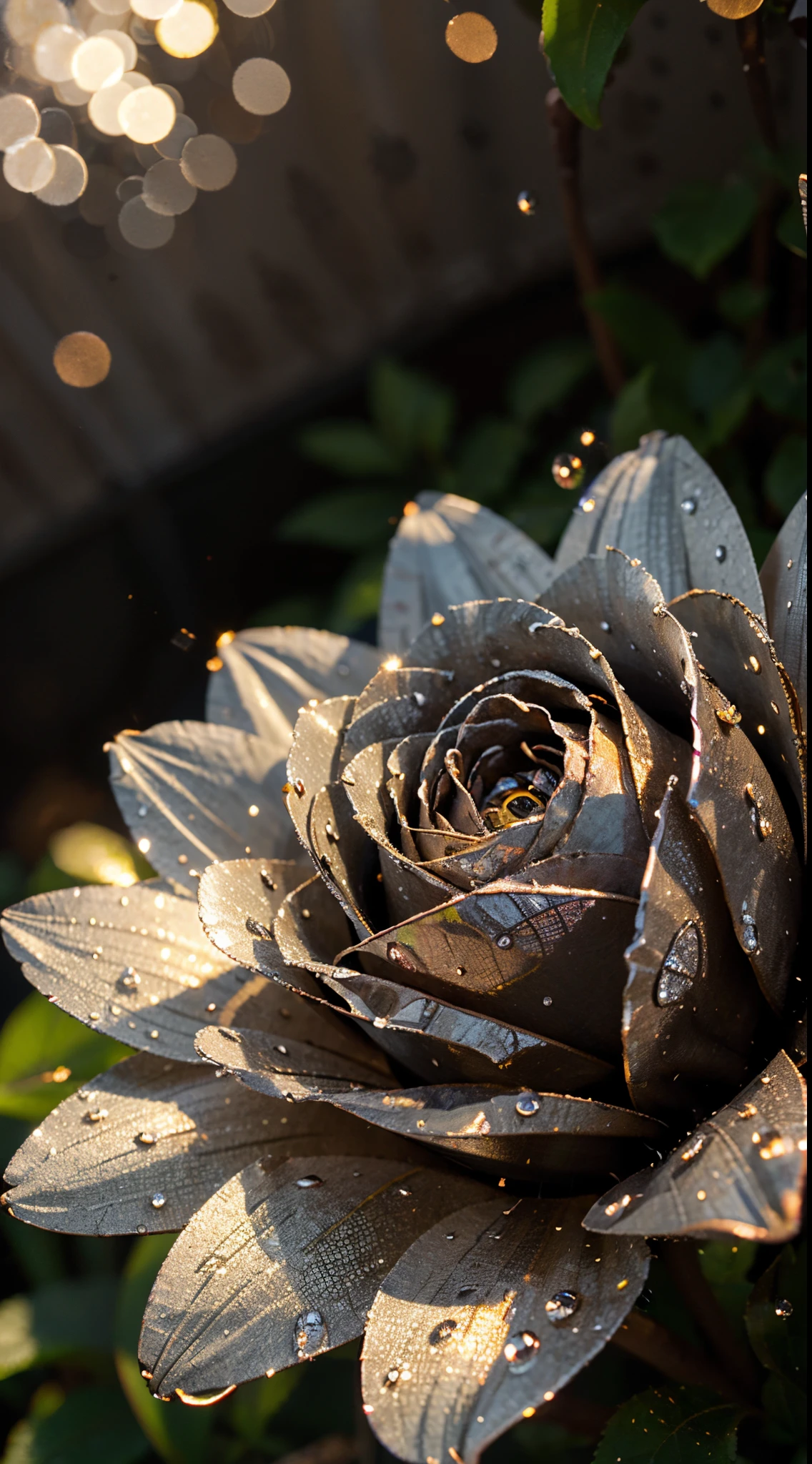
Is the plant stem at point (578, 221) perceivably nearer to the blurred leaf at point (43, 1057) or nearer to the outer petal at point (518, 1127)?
the outer petal at point (518, 1127)

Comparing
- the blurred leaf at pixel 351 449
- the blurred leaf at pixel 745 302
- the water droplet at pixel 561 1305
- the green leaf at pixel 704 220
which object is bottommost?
the water droplet at pixel 561 1305

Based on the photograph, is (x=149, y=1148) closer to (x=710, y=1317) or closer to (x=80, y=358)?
(x=710, y=1317)

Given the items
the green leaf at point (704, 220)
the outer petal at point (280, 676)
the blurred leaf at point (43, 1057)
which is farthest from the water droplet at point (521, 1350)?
the green leaf at point (704, 220)

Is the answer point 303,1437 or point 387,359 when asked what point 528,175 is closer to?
point 387,359

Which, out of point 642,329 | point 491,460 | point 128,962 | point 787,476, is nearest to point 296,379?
point 491,460

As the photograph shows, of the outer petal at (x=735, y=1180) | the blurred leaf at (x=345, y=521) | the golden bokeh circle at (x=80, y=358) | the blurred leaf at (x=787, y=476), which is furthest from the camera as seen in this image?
the blurred leaf at (x=345, y=521)
